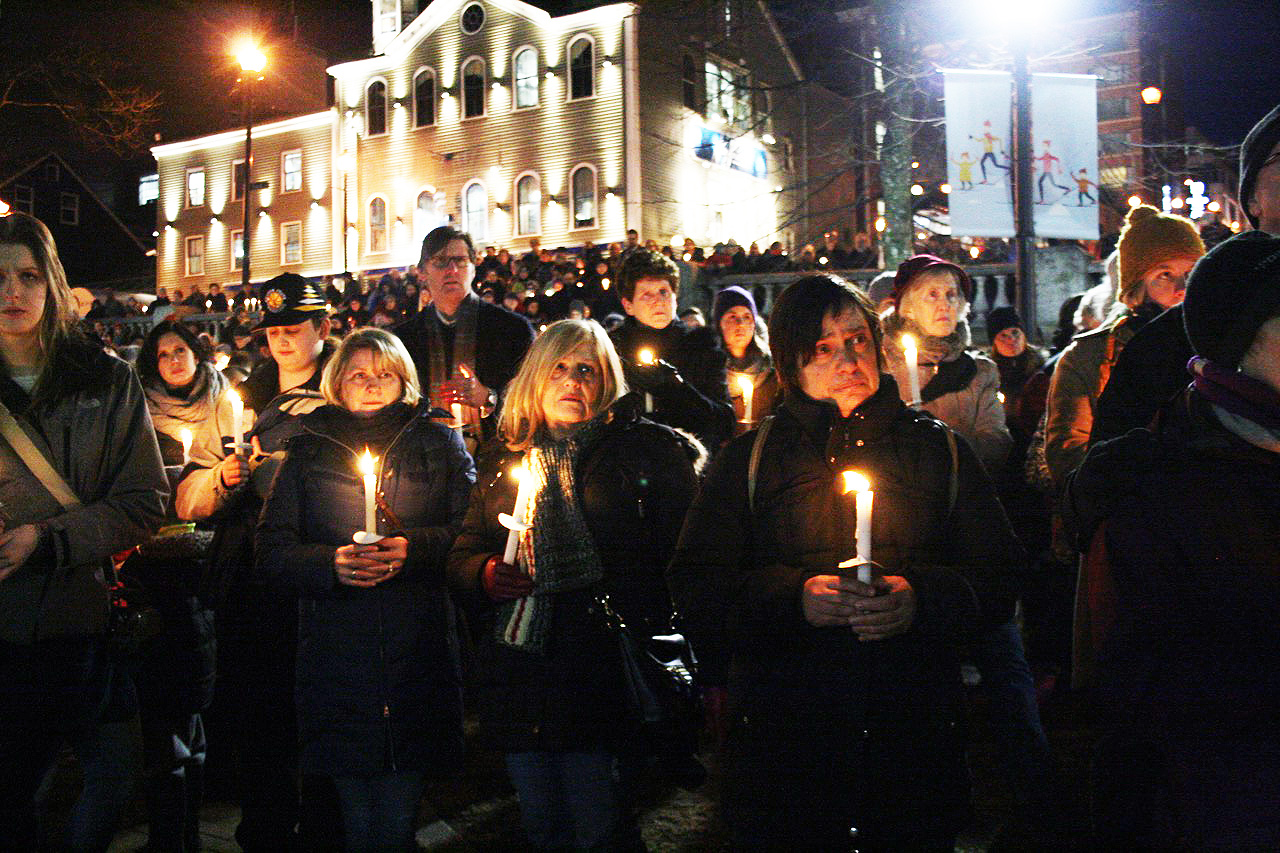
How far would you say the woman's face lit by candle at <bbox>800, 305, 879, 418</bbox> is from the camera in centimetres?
297

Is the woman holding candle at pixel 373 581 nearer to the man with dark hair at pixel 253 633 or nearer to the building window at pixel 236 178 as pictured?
the man with dark hair at pixel 253 633

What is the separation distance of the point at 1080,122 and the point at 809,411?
8.47 metres

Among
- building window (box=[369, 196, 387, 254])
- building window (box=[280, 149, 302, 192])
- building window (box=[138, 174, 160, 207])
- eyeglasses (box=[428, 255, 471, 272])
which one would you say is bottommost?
eyeglasses (box=[428, 255, 471, 272])

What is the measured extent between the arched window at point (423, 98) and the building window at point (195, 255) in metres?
13.5

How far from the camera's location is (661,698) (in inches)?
139

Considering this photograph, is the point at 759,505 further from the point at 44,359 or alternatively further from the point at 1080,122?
the point at 1080,122

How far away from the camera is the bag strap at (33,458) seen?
3.46m

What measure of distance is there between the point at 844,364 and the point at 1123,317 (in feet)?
6.24

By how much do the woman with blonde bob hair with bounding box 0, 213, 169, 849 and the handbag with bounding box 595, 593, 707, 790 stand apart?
1.66 m

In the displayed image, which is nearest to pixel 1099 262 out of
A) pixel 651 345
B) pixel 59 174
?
pixel 651 345

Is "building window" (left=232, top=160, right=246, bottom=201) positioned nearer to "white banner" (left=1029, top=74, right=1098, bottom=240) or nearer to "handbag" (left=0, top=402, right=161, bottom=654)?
"white banner" (left=1029, top=74, right=1098, bottom=240)

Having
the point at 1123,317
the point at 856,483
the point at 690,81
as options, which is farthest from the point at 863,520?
the point at 690,81

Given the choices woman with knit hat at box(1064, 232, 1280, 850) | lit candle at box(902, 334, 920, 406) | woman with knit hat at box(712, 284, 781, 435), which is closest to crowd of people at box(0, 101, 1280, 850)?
woman with knit hat at box(1064, 232, 1280, 850)

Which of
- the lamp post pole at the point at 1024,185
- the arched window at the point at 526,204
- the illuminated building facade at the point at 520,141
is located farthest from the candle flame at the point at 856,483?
the arched window at the point at 526,204
